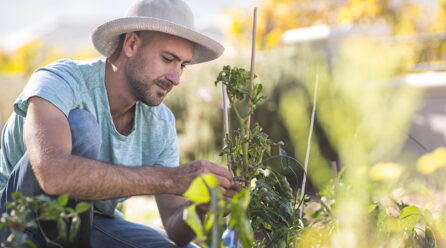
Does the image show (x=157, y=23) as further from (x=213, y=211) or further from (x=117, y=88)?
(x=213, y=211)

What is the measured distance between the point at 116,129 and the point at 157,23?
0.47 m

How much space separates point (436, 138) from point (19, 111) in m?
4.79

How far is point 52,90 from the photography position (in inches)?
60.2

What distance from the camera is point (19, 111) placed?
5.27 feet

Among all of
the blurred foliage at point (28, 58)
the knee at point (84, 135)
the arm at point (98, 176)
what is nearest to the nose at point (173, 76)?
the knee at point (84, 135)

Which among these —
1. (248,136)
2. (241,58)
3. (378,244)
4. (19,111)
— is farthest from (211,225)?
(241,58)

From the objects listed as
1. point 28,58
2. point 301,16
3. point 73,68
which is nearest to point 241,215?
point 73,68

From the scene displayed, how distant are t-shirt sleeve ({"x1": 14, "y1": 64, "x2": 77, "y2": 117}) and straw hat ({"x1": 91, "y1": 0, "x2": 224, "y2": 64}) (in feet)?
0.98

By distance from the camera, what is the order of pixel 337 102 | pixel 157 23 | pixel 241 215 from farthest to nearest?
pixel 337 102
pixel 157 23
pixel 241 215

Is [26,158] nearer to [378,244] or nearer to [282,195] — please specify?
[282,195]

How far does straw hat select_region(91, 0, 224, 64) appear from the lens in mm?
1757

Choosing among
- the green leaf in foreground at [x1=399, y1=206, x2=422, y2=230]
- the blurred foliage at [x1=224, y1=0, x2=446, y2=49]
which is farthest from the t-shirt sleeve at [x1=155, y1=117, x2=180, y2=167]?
the blurred foliage at [x1=224, y1=0, x2=446, y2=49]

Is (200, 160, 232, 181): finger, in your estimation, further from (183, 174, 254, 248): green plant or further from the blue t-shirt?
the blue t-shirt

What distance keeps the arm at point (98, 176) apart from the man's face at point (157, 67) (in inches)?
21.1
